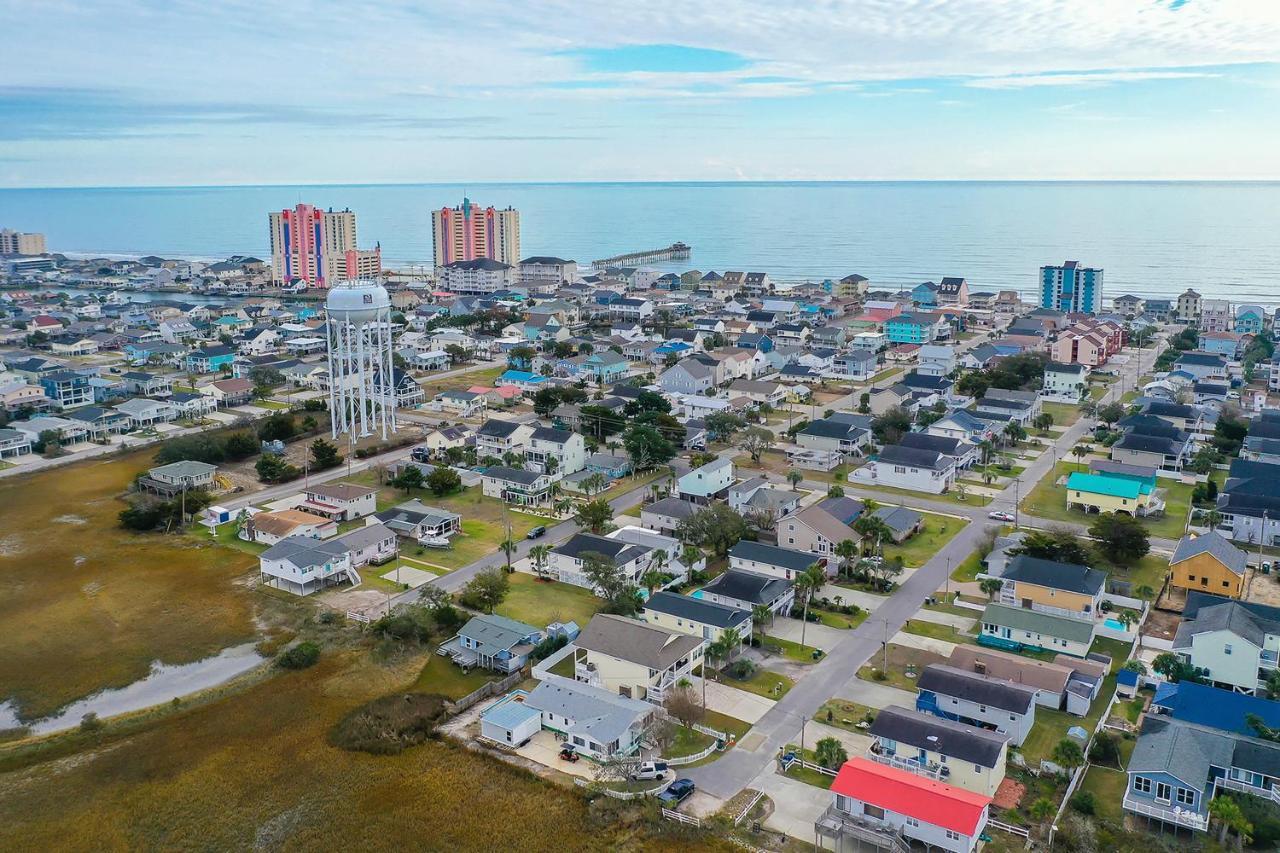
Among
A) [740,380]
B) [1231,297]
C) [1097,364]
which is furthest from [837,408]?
[1231,297]

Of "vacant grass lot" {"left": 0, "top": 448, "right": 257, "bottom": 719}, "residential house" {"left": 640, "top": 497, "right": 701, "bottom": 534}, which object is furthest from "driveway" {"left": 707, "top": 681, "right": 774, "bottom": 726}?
"vacant grass lot" {"left": 0, "top": 448, "right": 257, "bottom": 719}

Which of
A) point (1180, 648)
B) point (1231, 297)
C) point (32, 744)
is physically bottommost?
point (32, 744)

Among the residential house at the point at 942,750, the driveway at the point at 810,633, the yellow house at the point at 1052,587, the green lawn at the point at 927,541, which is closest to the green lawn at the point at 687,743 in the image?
the residential house at the point at 942,750

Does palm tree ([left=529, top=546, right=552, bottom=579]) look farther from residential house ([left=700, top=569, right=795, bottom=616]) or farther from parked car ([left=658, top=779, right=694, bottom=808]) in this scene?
parked car ([left=658, top=779, right=694, bottom=808])

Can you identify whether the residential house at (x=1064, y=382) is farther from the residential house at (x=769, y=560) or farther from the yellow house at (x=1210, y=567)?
the residential house at (x=769, y=560)

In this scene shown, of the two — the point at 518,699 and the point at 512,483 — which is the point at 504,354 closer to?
the point at 512,483

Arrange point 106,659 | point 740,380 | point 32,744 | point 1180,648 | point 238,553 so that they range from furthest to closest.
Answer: point 740,380
point 238,553
point 106,659
point 1180,648
point 32,744

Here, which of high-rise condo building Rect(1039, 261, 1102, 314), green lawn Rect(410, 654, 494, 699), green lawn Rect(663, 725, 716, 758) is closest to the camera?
green lawn Rect(663, 725, 716, 758)
